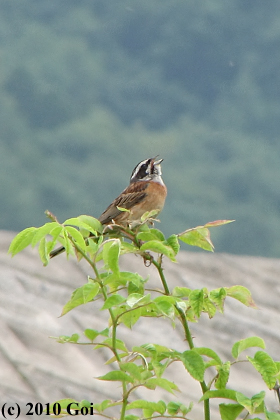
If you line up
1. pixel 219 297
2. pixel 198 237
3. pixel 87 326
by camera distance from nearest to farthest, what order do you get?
pixel 219 297 < pixel 198 237 < pixel 87 326

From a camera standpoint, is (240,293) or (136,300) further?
(240,293)

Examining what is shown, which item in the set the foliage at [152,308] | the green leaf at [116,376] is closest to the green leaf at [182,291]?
the foliage at [152,308]

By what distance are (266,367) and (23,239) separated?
80 cm

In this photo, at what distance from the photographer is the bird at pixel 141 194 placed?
4.36 meters

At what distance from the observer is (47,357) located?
550 cm

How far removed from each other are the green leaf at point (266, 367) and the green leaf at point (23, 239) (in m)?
0.72

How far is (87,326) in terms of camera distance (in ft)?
20.0

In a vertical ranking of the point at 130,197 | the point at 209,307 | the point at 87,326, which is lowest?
the point at 209,307

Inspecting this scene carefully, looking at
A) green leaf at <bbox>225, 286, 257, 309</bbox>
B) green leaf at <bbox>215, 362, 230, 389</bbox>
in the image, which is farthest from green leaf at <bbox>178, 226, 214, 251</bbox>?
green leaf at <bbox>215, 362, 230, 389</bbox>

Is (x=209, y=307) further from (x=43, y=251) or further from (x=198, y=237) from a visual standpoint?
(x=43, y=251)

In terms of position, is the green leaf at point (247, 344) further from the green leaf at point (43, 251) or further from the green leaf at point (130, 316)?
the green leaf at point (43, 251)

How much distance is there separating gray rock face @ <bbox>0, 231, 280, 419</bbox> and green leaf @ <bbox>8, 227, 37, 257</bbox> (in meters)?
3.09

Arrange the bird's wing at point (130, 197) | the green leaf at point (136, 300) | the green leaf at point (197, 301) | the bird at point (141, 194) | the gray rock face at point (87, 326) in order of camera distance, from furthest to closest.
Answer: the gray rock face at point (87, 326) < the bird's wing at point (130, 197) < the bird at point (141, 194) < the green leaf at point (197, 301) < the green leaf at point (136, 300)

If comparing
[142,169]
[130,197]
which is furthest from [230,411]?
[142,169]
